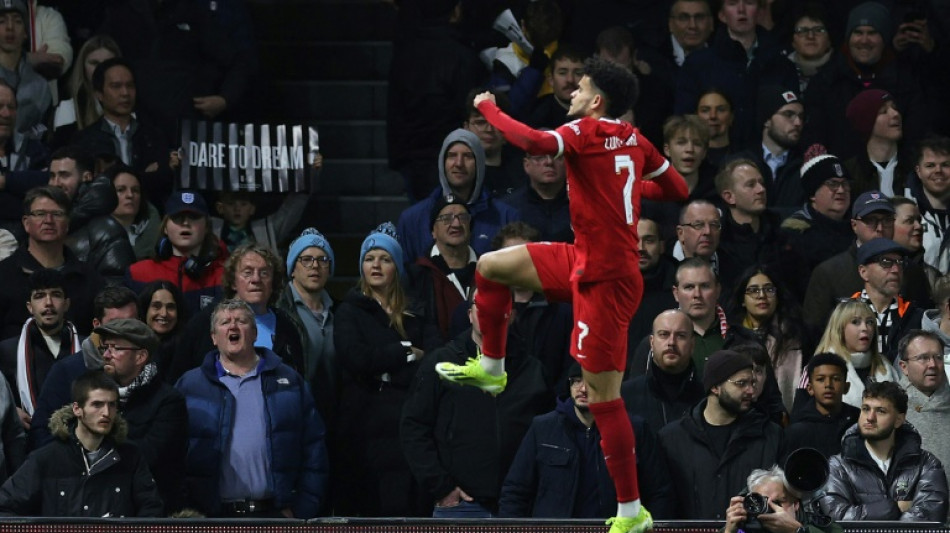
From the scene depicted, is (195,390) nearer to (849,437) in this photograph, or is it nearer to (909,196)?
(849,437)

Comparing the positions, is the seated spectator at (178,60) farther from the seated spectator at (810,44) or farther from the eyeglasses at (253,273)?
the seated spectator at (810,44)

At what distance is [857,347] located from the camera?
1111 centimetres

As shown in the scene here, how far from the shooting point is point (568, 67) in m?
13.5

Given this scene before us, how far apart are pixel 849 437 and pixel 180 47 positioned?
253 inches

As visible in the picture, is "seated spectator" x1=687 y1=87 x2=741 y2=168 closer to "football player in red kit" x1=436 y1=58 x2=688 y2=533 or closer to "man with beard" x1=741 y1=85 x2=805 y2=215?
"man with beard" x1=741 y1=85 x2=805 y2=215

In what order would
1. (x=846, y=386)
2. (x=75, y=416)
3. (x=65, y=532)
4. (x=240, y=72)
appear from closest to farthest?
1. (x=65, y=532)
2. (x=75, y=416)
3. (x=846, y=386)
4. (x=240, y=72)

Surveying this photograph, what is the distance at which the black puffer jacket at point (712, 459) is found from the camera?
33.7ft

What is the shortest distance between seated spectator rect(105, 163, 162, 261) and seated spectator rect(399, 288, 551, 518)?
2.53m

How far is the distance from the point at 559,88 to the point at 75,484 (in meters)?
5.04

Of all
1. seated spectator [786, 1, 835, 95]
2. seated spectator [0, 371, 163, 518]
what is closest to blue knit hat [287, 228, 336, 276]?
seated spectator [0, 371, 163, 518]

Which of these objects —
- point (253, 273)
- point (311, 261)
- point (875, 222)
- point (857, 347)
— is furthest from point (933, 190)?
point (253, 273)

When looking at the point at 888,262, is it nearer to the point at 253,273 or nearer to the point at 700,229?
the point at 700,229

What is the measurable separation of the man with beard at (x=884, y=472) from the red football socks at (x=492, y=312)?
2.29 meters

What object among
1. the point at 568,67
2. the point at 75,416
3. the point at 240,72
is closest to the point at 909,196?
the point at 568,67
